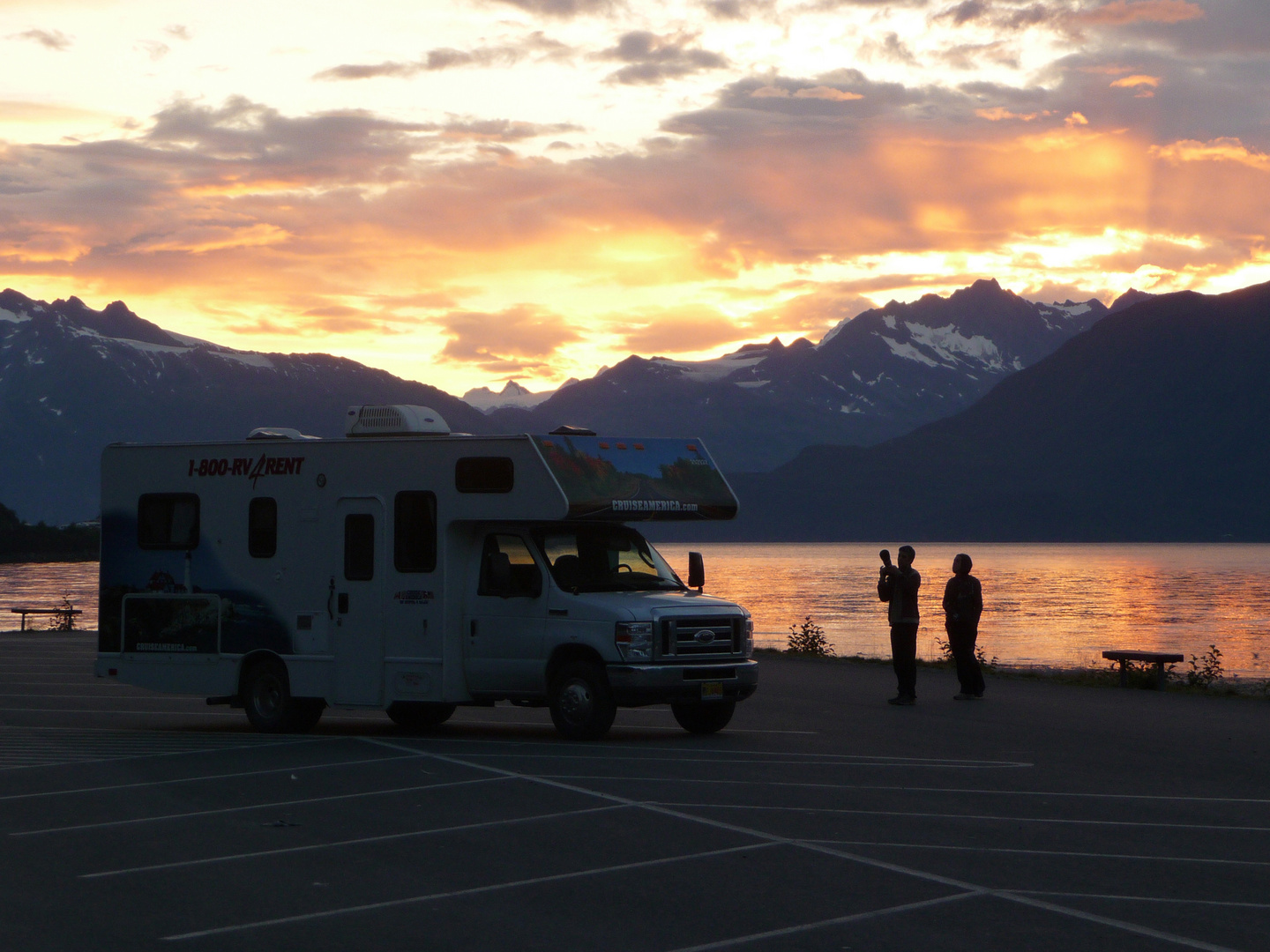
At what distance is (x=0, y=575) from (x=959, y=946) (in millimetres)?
137697

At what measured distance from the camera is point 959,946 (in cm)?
696

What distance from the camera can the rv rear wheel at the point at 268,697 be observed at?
16547mm

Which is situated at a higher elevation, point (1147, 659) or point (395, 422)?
point (395, 422)

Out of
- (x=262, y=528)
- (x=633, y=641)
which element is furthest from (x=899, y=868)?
(x=262, y=528)

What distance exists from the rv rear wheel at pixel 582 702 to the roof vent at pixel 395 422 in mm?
2999

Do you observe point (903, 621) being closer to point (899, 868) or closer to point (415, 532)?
point (415, 532)

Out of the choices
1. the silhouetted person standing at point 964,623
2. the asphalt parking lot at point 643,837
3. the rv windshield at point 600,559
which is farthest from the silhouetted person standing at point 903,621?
the rv windshield at point 600,559

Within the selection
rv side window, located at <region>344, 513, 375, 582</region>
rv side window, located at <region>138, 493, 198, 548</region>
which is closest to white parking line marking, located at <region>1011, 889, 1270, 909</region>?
rv side window, located at <region>344, 513, 375, 582</region>

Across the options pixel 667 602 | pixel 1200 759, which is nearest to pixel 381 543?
pixel 667 602

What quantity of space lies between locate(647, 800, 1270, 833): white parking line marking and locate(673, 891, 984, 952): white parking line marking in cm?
257

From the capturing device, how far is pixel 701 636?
1542 centimetres

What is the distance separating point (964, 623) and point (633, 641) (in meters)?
6.84

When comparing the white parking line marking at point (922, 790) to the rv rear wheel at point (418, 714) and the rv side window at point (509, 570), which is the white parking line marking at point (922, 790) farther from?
the rv rear wheel at point (418, 714)

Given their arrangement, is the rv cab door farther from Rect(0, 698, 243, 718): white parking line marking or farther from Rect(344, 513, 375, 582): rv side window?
Rect(0, 698, 243, 718): white parking line marking
